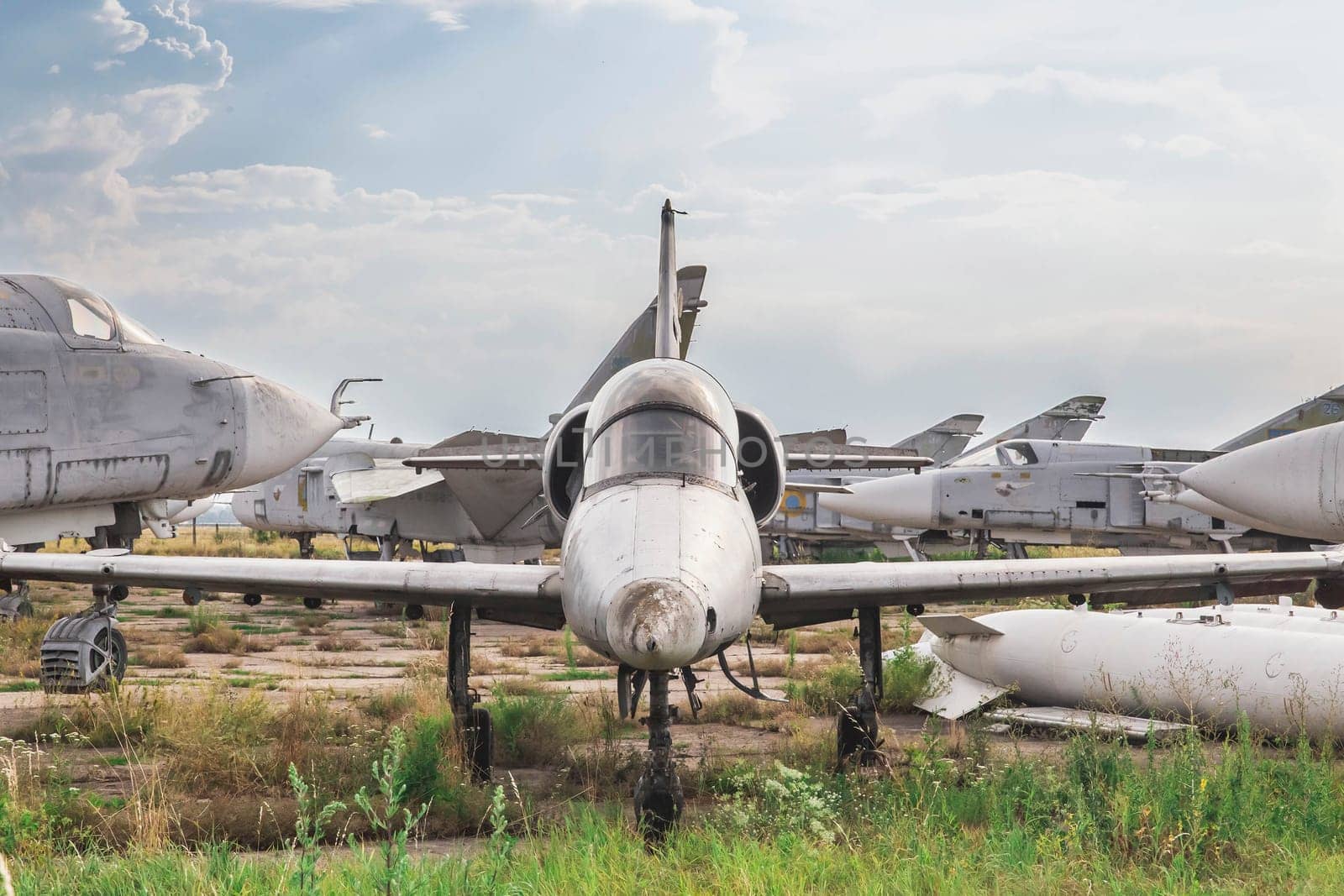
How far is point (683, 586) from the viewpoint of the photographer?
14.7ft

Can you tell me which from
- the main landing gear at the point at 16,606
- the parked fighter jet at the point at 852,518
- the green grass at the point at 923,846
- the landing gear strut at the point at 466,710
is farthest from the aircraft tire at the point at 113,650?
the parked fighter jet at the point at 852,518

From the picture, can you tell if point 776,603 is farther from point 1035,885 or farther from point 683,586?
point 1035,885

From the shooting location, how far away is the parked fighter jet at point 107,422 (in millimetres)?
9523

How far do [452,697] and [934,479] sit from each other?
16.2 meters

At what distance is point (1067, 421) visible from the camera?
1141 inches

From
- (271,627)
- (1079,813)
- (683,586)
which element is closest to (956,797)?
(1079,813)

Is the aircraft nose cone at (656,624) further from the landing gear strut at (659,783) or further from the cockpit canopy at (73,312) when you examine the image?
the cockpit canopy at (73,312)

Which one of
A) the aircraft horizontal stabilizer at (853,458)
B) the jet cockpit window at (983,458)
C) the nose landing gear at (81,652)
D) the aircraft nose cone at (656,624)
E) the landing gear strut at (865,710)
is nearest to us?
the aircraft nose cone at (656,624)

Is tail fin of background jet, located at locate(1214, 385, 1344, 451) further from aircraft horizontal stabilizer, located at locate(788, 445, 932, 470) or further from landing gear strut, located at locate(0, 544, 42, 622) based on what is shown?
landing gear strut, located at locate(0, 544, 42, 622)

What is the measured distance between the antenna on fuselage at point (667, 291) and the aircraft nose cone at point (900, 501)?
13.3 m

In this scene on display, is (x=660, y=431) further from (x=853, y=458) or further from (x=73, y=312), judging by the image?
(x=73, y=312)

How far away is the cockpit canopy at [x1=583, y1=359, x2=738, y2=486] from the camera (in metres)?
5.84

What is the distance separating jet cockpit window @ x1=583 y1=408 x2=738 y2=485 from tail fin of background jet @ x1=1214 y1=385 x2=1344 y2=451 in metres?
16.5

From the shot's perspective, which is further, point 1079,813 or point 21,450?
point 21,450
